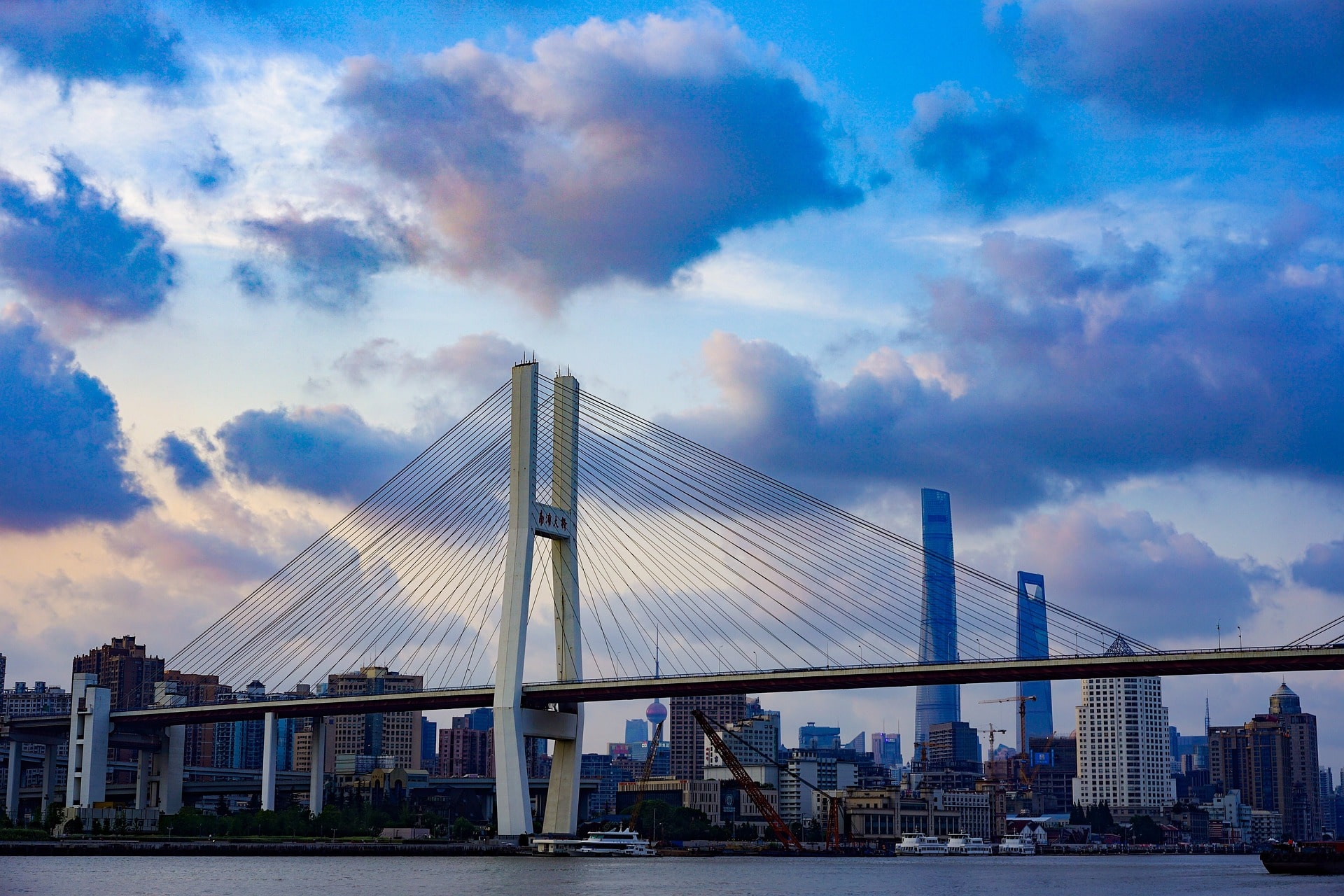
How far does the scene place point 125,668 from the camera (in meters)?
172

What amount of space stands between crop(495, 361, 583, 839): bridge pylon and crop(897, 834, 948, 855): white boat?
53495mm

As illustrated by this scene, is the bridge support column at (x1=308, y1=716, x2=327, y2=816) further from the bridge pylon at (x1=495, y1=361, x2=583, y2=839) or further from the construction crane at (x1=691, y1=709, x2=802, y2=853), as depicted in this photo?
the construction crane at (x1=691, y1=709, x2=802, y2=853)

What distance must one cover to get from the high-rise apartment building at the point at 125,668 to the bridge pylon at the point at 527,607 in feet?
327

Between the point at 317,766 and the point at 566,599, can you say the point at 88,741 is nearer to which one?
the point at 317,766

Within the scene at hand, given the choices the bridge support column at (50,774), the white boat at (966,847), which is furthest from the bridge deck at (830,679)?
the white boat at (966,847)

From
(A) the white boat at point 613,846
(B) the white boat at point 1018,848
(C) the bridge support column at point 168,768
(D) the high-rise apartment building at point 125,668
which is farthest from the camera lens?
(D) the high-rise apartment building at point 125,668

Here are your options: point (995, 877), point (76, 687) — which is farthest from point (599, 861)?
point (76, 687)

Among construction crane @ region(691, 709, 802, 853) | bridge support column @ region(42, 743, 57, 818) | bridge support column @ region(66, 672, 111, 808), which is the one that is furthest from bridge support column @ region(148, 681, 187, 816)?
construction crane @ region(691, 709, 802, 853)

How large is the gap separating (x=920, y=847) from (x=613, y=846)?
48729 mm

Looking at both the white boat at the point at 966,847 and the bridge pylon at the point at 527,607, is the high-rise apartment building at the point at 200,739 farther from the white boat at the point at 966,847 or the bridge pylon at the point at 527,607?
the bridge pylon at the point at 527,607

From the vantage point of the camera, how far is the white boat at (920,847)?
116m

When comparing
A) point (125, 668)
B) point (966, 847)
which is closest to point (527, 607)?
point (966, 847)

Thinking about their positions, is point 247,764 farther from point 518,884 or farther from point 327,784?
point 518,884

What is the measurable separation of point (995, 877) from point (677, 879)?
18.3 m
